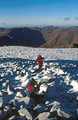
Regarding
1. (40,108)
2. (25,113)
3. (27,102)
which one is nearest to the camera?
A: (25,113)

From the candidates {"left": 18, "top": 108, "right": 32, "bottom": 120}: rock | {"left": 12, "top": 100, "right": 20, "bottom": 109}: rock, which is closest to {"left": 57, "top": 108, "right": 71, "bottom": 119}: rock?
{"left": 18, "top": 108, "right": 32, "bottom": 120}: rock

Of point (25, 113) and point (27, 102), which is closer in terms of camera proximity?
point (25, 113)

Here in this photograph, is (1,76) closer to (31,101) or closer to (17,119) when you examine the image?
(31,101)

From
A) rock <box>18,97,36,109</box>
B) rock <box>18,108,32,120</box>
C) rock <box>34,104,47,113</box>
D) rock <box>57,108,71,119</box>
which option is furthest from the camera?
rock <box>18,97,36,109</box>

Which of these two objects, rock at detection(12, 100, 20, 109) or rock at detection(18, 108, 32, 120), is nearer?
rock at detection(18, 108, 32, 120)

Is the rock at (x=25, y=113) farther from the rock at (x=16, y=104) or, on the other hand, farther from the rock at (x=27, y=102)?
the rock at (x=16, y=104)

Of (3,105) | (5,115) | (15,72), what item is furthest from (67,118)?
(15,72)

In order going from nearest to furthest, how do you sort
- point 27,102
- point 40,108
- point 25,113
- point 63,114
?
point 63,114 → point 25,113 → point 40,108 → point 27,102

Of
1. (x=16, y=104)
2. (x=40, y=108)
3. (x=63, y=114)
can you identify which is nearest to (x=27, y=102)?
(x=16, y=104)

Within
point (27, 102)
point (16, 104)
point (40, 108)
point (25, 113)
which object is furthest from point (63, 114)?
point (16, 104)

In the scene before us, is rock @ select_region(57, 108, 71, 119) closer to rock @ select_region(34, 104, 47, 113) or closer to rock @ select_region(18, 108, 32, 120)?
rock @ select_region(34, 104, 47, 113)

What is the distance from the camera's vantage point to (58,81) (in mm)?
10766

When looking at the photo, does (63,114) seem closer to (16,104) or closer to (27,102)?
(27,102)

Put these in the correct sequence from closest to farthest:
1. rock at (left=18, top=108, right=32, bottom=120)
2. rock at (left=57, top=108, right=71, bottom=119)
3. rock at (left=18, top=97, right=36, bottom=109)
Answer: rock at (left=57, top=108, right=71, bottom=119) → rock at (left=18, top=108, right=32, bottom=120) → rock at (left=18, top=97, right=36, bottom=109)
